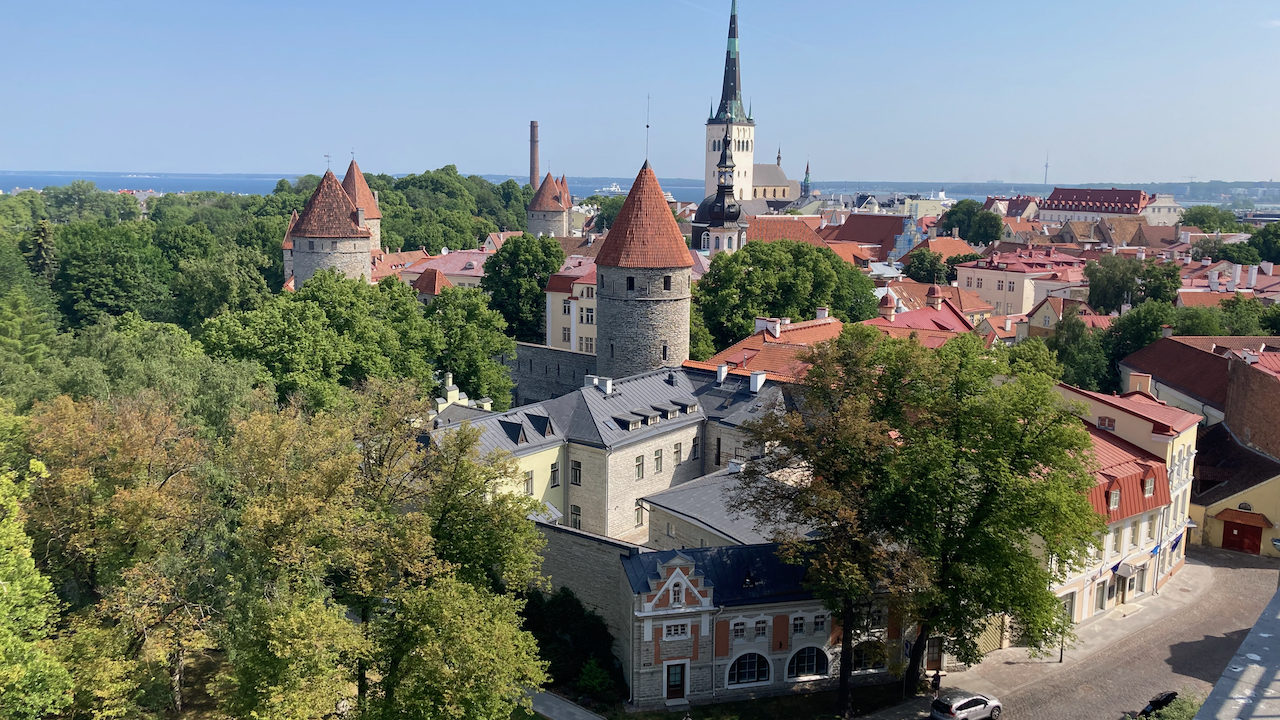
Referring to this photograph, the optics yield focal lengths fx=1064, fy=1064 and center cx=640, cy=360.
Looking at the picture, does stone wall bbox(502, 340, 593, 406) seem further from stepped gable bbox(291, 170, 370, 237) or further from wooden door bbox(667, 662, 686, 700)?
wooden door bbox(667, 662, 686, 700)

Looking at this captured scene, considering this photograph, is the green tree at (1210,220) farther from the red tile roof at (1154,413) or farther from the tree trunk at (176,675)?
the tree trunk at (176,675)

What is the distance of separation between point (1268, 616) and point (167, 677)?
21.4m

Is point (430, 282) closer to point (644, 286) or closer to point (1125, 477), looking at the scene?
point (644, 286)

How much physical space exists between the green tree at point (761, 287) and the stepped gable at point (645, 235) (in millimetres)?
9131

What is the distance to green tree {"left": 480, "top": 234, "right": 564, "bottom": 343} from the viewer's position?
57344mm

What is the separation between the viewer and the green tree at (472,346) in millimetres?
43406

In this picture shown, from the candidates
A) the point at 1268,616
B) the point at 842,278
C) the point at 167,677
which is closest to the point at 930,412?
the point at 1268,616

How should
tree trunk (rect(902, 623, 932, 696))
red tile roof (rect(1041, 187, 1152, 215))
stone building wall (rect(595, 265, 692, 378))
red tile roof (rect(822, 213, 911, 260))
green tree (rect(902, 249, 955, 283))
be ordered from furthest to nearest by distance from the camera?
red tile roof (rect(1041, 187, 1152, 215)) → red tile roof (rect(822, 213, 911, 260)) → green tree (rect(902, 249, 955, 283)) → stone building wall (rect(595, 265, 692, 378)) → tree trunk (rect(902, 623, 932, 696))

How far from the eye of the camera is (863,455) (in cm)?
2394

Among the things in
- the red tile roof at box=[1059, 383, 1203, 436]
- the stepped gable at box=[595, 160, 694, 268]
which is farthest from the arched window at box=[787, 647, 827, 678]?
the stepped gable at box=[595, 160, 694, 268]

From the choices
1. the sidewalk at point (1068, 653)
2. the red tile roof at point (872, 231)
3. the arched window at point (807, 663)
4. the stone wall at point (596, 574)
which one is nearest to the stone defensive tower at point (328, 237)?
the stone wall at point (596, 574)

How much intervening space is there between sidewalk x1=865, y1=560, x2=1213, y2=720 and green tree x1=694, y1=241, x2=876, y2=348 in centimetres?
2325

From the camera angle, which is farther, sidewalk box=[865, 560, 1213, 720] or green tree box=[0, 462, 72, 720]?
sidewalk box=[865, 560, 1213, 720]

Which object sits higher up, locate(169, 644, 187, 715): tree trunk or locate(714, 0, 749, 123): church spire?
locate(714, 0, 749, 123): church spire
